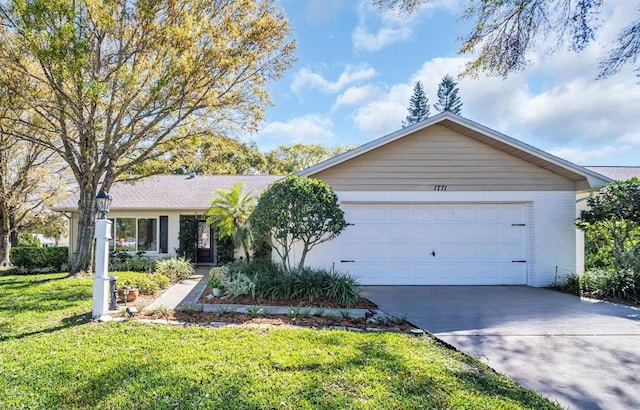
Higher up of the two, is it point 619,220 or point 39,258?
point 619,220

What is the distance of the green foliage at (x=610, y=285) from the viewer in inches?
303

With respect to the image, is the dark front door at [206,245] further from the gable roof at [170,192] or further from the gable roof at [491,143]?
the gable roof at [491,143]

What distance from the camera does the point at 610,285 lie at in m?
7.91

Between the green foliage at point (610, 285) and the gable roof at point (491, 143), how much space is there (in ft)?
7.29

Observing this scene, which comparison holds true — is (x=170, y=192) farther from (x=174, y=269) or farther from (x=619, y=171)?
(x=619, y=171)

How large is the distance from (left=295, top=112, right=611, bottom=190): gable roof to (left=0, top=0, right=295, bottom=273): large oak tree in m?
3.80

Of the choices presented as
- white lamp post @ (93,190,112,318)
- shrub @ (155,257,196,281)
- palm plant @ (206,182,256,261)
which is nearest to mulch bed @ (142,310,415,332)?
white lamp post @ (93,190,112,318)

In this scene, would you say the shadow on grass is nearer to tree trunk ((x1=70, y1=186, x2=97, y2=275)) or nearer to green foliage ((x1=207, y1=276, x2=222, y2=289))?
green foliage ((x1=207, y1=276, x2=222, y2=289))

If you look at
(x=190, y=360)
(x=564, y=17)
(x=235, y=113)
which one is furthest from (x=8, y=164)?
(x=564, y=17)

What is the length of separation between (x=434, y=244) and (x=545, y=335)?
447 cm

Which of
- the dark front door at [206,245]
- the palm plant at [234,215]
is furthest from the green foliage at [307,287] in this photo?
the dark front door at [206,245]

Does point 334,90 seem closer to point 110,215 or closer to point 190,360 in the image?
point 110,215

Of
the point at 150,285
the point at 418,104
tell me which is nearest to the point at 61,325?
the point at 150,285

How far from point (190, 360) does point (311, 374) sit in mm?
1441
